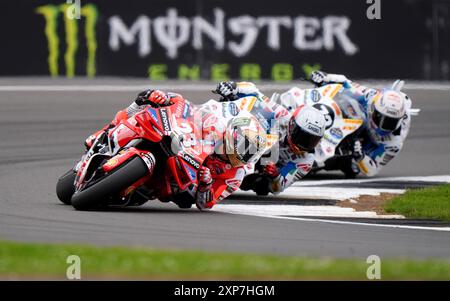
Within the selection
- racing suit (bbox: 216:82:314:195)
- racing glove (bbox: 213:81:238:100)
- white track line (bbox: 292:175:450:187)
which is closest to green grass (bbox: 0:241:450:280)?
racing suit (bbox: 216:82:314:195)

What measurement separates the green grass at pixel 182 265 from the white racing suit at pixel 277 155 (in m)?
4.86

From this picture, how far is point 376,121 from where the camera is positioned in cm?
1839

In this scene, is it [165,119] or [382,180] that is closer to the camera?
[165,119]

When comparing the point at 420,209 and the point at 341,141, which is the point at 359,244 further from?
the point at 341,141

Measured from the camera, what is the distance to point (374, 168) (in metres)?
18.7

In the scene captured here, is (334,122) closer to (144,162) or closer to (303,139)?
(303,139)

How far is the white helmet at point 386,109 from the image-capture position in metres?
18.2

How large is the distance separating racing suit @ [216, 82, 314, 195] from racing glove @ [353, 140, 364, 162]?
215cm

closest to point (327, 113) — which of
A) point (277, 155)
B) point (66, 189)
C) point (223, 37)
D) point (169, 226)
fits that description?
point (277, 155)

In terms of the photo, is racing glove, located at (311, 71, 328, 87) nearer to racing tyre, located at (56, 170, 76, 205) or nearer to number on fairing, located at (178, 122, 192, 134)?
number on fairing, located at (178, 122, 192, 134)

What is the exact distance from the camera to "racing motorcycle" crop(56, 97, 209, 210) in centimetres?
1362

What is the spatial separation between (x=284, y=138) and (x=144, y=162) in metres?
2.92

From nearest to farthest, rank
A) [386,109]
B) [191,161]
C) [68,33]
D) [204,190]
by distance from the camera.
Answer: [191,161]
[204,190]
[386,109]
[68,33]

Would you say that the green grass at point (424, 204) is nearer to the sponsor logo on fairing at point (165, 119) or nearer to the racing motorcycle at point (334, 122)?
the racing motorcycle at point (334, 122)
